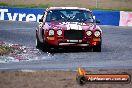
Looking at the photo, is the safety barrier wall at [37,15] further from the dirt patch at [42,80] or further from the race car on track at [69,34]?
the dirt patch at [42,80]

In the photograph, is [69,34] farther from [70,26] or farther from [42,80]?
[42,80]

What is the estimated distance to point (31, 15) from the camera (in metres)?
32.9

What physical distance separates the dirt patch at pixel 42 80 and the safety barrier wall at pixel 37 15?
20.2 metres

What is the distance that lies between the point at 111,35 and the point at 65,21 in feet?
27.7

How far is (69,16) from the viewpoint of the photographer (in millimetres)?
16406

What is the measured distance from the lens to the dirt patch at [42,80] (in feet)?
30.4

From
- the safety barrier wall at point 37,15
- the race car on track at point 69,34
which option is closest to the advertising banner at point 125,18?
the safety barrier wall at point 37,15

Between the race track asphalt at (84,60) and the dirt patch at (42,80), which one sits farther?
the race track asphalt at (84,60)

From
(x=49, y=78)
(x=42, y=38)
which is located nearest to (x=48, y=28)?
(x=42, y=38)

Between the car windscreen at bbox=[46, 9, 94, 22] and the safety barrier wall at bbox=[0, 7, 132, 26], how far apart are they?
46.3 feet

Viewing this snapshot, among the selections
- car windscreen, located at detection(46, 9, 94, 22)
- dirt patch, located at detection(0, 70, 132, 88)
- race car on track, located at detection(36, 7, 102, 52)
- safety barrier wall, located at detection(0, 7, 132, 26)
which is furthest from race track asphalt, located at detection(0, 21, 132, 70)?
safety barrier wall, located at detection(0, 7, 132, 26)

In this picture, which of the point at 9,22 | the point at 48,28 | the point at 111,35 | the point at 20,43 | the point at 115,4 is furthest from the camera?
the point at 115,4

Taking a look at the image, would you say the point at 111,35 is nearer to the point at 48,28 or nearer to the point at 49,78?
the point at 48,28

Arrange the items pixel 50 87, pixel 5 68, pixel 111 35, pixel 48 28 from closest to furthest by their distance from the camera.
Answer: pixel 50 87, pixel 5 68, pixel 48 28, pixel 111 35
